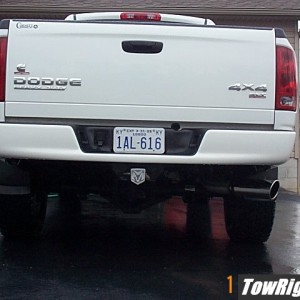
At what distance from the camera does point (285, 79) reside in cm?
483

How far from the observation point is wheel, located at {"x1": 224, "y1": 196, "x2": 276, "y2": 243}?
19.5 ft

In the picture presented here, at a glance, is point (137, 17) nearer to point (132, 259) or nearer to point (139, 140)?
point (139, 140)

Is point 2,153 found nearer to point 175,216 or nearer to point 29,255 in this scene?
point 29,255

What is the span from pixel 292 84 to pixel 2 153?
2.16 metres

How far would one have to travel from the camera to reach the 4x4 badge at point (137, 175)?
4902 millimetres

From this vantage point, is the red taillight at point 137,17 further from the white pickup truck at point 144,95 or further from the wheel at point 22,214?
the wheel at point 22,214

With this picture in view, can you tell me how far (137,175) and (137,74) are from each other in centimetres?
76

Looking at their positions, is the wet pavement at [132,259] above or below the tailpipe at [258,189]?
below

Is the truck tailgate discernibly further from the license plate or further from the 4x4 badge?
the 4x4 badge

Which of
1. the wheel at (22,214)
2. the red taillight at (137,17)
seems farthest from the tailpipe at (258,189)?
the wheel at (22,214)

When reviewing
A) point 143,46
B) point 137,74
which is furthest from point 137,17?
point 137,74

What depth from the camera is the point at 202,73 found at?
4.74 metres

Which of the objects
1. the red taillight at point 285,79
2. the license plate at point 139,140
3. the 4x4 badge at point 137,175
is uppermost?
the red taillight at point 285,79

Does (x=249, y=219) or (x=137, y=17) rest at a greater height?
(x=137, y=17)
